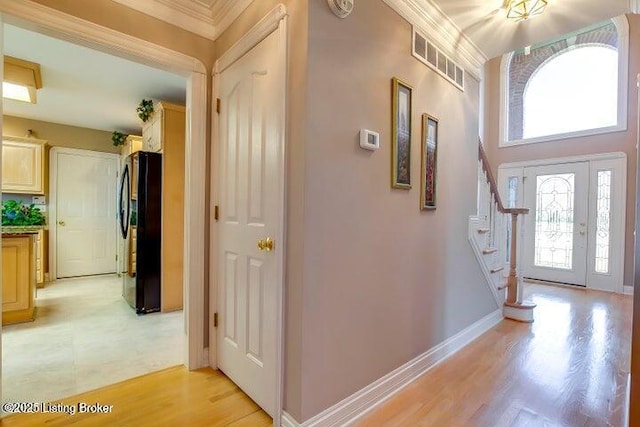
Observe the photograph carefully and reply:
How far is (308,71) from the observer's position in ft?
4.64

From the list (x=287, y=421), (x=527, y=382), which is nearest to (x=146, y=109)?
(x=287, y=421)

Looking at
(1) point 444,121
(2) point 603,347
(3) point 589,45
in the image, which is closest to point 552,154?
(3) point 589,45

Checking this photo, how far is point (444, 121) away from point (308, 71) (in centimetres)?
139

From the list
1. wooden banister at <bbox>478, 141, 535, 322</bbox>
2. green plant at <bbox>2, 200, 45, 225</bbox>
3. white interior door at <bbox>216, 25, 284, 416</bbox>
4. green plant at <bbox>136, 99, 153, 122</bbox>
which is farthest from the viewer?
green plant at <bbox>2, 200, 45, 225</bbox>

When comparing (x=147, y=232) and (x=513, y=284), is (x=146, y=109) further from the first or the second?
(x=513, y=284)

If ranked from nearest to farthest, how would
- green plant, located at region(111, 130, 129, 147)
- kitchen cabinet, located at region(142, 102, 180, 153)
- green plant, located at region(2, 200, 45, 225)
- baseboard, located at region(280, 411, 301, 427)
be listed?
baseboard, located at region(280, 411, 301, 427) → kitchen cabinet, located at region(142, 102, 180, 153) → green plant, located at region(2, 200, 45, 225) → green plant, located at region(111, 130, 129, 147)

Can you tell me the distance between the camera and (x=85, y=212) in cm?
520

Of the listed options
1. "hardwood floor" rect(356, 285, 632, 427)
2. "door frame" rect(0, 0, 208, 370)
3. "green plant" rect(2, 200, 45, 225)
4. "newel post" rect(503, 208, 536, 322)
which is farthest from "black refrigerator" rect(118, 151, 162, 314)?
"newel post" rect(503, 208, 536, 322)

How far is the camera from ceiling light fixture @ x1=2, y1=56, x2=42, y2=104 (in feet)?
9.45

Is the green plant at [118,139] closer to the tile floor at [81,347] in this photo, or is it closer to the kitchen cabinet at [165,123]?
the kitchen cabinet at [165,123]

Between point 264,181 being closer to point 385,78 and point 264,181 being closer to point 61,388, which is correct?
point 385,78

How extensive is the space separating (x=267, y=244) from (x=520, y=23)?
241cm

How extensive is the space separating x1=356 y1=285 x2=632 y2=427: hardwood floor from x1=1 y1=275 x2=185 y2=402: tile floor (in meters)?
1.74

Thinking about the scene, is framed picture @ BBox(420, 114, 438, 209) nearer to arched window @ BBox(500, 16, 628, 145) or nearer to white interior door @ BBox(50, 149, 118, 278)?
arched window @ BBox(500, 16, 628, 145)
